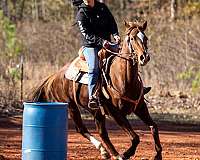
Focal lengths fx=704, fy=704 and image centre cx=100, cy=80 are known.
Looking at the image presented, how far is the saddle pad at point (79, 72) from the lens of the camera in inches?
490

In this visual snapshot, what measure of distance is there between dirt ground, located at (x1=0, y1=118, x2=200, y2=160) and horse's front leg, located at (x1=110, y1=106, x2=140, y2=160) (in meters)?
0.89

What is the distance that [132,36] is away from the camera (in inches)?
445

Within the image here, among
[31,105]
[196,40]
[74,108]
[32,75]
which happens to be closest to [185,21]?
[196,40]

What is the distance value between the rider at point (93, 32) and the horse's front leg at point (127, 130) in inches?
19.1

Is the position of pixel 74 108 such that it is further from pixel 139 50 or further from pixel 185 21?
pixel 185 21

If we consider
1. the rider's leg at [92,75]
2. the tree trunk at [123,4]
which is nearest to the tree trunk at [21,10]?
the tree trunk at [123,4]

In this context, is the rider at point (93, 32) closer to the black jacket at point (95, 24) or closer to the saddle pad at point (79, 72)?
the black jacket at point (95, 24)

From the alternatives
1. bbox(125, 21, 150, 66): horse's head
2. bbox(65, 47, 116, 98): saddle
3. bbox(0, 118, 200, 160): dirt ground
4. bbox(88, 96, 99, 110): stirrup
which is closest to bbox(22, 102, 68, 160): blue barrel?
bbox(0, 118, 200, 160): dirt ground

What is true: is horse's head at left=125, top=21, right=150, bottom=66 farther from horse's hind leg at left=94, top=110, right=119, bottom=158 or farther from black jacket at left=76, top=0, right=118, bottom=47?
horse's hind leg at left=94, top=110, right=119, bottom=158

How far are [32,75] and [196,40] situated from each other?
21.5 feet

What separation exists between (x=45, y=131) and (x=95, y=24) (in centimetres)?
350

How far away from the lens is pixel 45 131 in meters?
9.23

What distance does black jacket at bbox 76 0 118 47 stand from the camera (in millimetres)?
12164

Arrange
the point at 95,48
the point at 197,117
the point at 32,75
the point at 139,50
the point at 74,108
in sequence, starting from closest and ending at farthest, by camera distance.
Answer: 1. the point at 139,50
2. the point at 95,48
3. the point at 74,108
4. the point at 197,117
5. the point at 32,75
